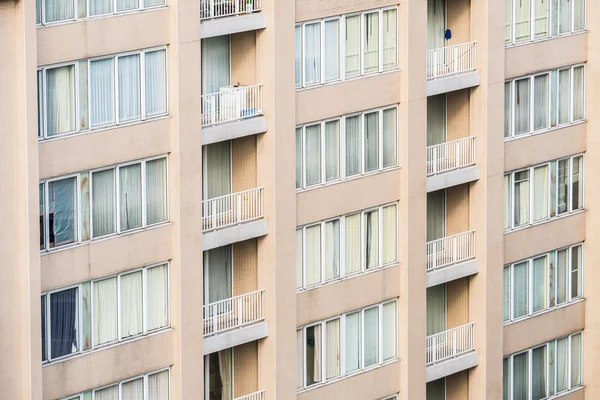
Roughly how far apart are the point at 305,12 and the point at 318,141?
372cm

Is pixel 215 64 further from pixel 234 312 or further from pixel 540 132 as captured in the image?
pixel 540 132

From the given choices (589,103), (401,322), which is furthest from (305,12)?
(589,103)

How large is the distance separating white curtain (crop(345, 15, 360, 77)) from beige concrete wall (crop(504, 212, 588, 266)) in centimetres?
882

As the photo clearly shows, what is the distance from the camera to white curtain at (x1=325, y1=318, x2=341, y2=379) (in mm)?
48969

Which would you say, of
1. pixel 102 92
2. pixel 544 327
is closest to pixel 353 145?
pixel 102 92

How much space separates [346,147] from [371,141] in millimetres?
1004

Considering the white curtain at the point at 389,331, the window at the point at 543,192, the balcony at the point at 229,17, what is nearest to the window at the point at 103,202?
the balcony at the point at 229,17

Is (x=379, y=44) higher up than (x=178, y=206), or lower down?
higher up

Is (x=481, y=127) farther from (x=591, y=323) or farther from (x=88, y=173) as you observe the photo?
(x=88, y=173)

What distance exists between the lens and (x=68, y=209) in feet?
137

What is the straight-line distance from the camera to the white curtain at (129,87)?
4244cm

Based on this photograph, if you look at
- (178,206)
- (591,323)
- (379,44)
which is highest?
(379,44)

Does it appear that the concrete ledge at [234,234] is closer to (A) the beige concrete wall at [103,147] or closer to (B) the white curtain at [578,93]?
(A) the beige concrete wall at [103,147]

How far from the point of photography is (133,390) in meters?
44.1
